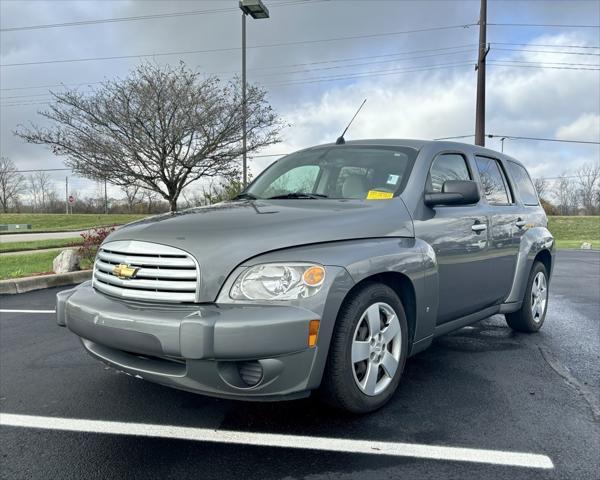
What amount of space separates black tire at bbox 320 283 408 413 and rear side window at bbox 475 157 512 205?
1856 millimetres

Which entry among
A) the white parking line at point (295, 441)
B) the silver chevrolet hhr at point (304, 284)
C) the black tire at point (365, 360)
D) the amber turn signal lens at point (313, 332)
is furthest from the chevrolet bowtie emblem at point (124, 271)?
the black tire at point (365, 360)

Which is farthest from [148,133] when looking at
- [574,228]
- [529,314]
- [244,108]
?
[574,228]

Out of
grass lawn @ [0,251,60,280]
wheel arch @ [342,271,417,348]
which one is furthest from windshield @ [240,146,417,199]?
grass lawn @ [0,251,60,280]

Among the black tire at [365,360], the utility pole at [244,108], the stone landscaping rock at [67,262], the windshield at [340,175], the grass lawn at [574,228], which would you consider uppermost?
the utility pole at [244,108]

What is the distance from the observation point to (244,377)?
253 cm

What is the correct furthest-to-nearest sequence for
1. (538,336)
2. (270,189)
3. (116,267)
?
(538,336), (270,189), (116,267)

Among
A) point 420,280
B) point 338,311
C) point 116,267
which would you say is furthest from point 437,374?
point 116,267

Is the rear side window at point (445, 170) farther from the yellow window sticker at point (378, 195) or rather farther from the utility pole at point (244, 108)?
the utility pole at point (244, 108)

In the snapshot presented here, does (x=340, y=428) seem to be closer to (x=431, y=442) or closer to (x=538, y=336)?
(x=431, y=442)

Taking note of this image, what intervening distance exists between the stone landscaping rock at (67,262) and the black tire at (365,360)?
776 cm

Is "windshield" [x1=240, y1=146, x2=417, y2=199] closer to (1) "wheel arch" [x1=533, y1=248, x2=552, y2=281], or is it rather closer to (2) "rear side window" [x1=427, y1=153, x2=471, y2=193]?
(2) "rear side window" [x1=427, y1=153, x2=471, y2=193]

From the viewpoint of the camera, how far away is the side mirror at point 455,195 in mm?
3428

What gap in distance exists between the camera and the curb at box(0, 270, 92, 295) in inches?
311

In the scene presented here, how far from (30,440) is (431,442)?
225cm
